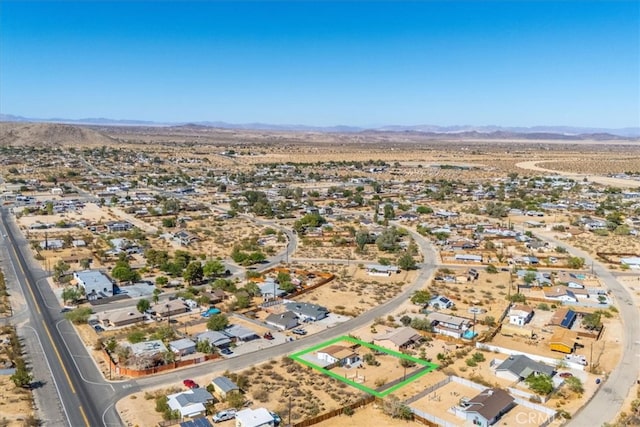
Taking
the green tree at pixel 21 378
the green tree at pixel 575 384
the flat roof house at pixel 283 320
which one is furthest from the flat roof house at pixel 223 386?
the green tree at pixel 575 384

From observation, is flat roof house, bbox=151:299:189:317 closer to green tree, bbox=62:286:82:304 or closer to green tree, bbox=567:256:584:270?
green tree, bbox=62:286:82:304

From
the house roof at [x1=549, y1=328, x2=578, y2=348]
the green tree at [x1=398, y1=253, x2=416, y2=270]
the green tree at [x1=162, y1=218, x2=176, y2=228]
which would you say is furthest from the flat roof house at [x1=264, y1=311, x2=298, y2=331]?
Result: the green tree at [x1=162, y1=218, x2=176, y2=228]

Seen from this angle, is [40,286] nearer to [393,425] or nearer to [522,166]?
[393,425]

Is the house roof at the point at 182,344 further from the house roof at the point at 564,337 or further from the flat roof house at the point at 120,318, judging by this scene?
the house roof at the point at 564,337

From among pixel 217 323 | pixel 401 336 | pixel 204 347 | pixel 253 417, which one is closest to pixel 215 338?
pixel 204 347

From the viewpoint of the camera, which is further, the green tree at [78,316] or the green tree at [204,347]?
the green tree at [78,316]

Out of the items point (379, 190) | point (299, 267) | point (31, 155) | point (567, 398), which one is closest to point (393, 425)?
→ point (567, 398)

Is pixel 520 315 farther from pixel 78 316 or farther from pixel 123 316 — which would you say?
pixel 78 316
